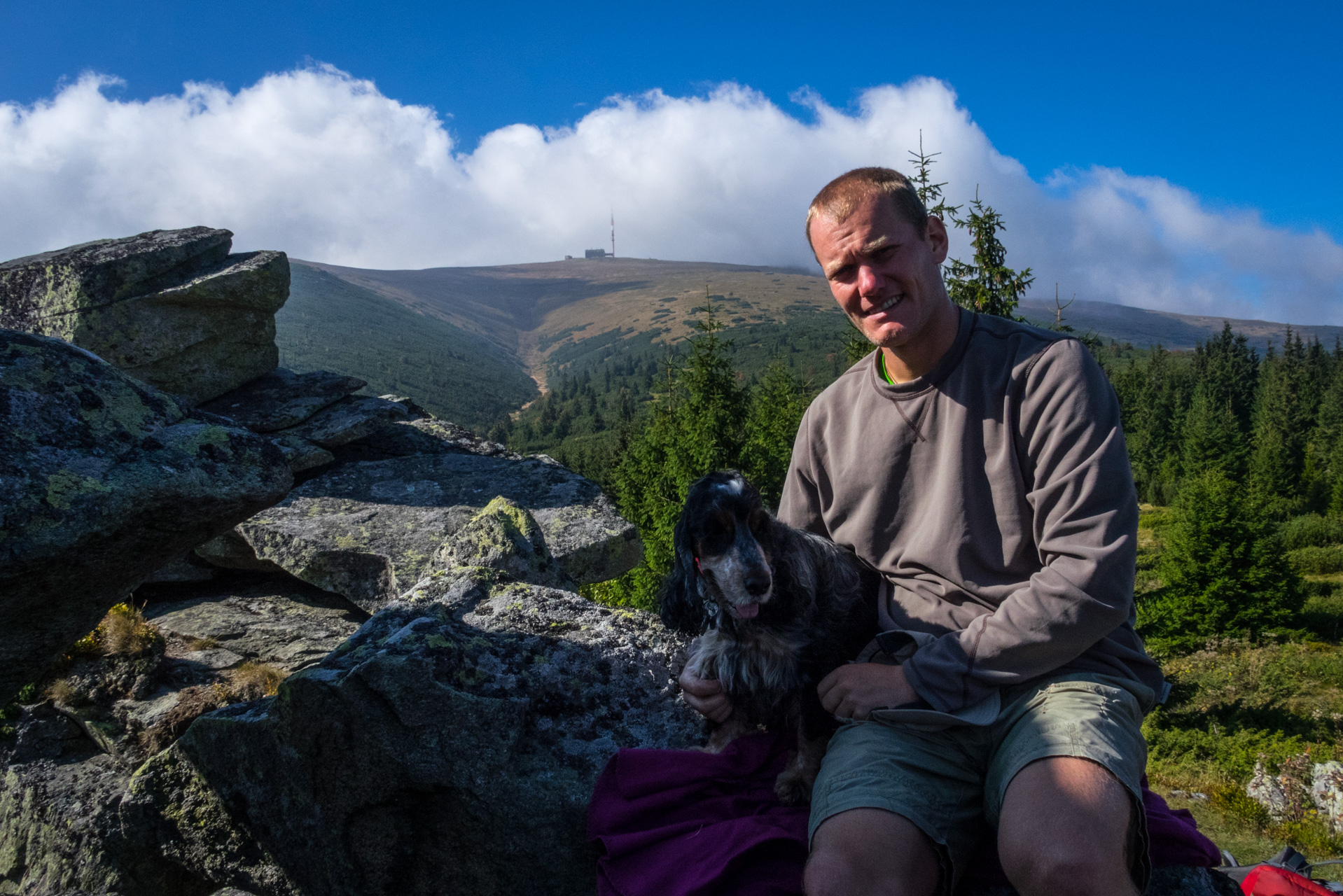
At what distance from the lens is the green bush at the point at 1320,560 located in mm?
45213

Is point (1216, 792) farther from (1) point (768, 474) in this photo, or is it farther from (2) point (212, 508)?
(2) point (212, 508)

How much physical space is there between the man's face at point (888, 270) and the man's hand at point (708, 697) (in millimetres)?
1690

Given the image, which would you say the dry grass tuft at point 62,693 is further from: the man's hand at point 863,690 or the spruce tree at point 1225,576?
the spruce tree at point 1225,576

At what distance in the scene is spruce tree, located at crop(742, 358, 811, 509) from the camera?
24.6 m

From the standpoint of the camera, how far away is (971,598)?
9.98ft

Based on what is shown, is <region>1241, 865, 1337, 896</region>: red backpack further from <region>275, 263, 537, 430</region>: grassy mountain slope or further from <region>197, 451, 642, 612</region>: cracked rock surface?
<region>275, 263, 537, 430</region>: grassy mountain slope

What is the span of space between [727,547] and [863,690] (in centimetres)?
78

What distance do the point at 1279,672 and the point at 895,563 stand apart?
3460 centimetres

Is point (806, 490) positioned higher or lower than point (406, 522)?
higher

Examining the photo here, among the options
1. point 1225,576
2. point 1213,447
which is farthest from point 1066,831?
point 1213,447

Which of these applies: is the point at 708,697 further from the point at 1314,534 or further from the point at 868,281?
the point at 1314,534

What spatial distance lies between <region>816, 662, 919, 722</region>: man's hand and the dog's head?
434 millimetres

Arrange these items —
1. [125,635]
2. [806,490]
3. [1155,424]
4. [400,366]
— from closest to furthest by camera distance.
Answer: [806,490] < [125,635] < [1155,424] < [400,366]

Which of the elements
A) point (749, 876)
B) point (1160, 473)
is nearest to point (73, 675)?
point (749, 876)
